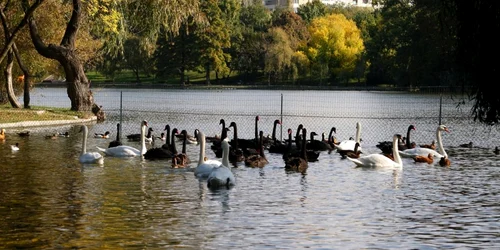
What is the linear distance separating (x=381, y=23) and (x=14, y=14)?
76.2 metres

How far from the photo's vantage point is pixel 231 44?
406 feet

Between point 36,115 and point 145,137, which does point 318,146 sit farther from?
point 36,115

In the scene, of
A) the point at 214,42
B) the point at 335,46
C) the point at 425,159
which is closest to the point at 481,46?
the point at 425,159

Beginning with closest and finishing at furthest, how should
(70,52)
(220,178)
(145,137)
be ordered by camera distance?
(220,178), (145,137), (70,52)

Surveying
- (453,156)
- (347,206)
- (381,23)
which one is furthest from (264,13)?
(347,206)

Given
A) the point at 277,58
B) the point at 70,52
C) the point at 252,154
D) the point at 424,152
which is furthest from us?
the point at 277,58

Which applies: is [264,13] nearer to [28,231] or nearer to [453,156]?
[453,156]

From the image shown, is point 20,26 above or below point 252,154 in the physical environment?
above

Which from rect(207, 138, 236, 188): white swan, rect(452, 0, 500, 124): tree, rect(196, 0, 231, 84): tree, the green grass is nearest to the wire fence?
rect(207, 138, 236, 188): white swan

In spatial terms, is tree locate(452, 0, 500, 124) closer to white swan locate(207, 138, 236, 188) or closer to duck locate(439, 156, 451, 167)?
white swan locate(207, 138, 236, 188)

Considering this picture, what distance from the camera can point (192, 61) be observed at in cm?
11769

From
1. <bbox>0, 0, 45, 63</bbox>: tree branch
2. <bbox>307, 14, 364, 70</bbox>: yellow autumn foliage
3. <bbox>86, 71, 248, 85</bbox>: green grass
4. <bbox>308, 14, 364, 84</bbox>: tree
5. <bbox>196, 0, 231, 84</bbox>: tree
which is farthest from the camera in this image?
<bbox>86, 71, 248, 85</bbox>: green grass

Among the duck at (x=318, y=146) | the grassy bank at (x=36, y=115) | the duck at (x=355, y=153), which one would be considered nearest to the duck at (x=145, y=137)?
the duck at (x=318, y=146)

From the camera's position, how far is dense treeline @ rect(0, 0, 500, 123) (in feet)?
149
